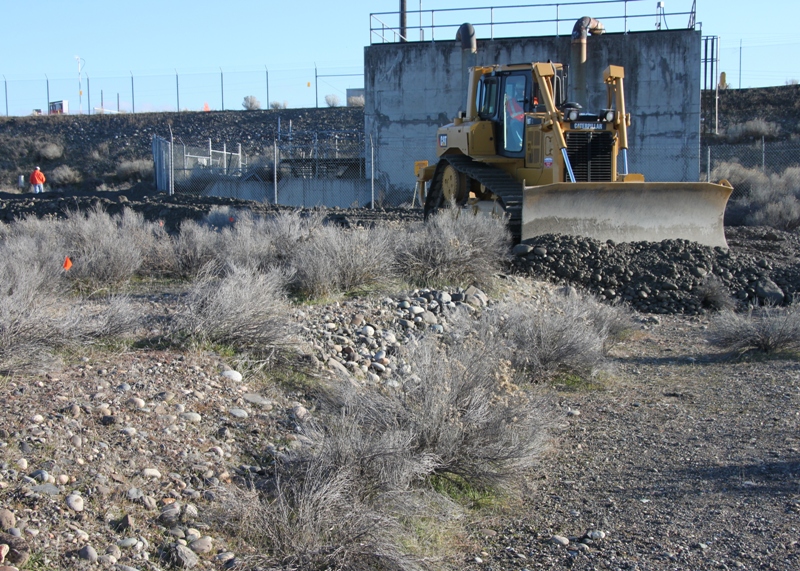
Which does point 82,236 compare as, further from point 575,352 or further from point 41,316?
point 575,352

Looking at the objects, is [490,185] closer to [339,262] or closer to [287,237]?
[287,237]

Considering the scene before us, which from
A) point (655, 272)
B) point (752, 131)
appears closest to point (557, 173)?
point (655, 272)

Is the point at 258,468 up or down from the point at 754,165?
down

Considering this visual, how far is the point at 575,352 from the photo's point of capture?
812 cm

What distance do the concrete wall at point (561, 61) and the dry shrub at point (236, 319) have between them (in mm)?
20667

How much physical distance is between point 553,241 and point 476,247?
1738mm

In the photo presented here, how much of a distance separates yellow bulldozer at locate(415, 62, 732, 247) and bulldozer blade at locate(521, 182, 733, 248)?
16 mm

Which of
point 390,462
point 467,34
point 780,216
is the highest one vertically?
point 467,34

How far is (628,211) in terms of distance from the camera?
13266mm

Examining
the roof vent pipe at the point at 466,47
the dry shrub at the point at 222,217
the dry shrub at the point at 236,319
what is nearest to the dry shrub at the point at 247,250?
the dry shrub at the point at 236,319

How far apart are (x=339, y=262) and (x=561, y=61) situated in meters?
19.6

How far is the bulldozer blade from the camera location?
Answer: 1284 cm

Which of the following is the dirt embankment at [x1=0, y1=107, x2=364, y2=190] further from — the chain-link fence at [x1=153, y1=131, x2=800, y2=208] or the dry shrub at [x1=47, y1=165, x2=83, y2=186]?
the chain-link fence at [x1=153, y1=131, x2=800, y2=208]

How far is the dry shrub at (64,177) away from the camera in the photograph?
44719 mm
